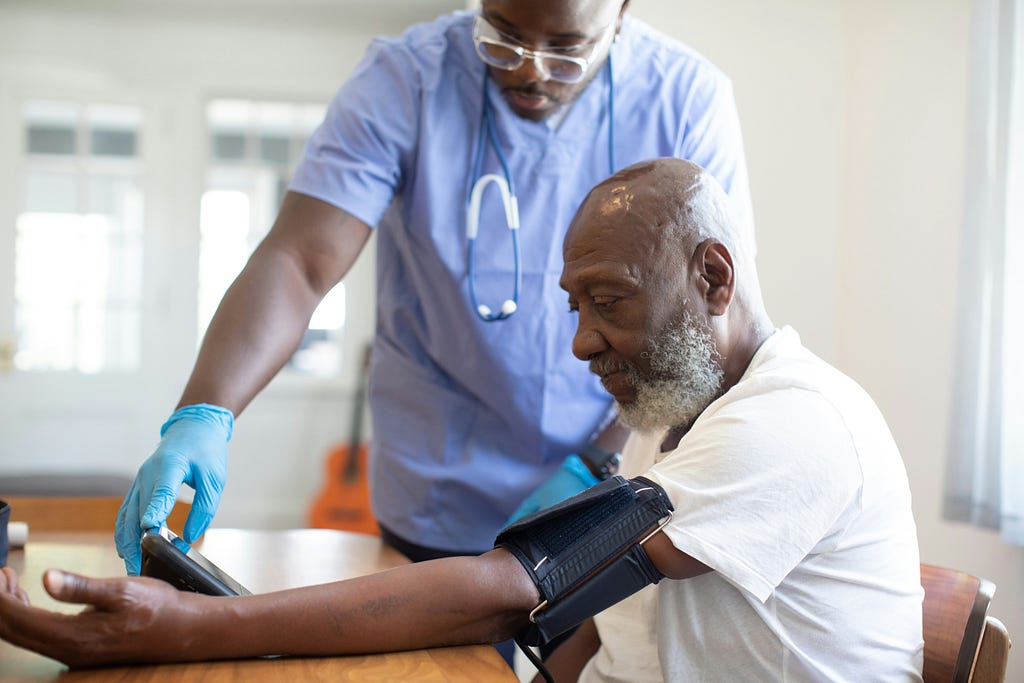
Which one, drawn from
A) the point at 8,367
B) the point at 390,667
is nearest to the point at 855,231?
the point at 390,667

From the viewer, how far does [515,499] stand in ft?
5.02

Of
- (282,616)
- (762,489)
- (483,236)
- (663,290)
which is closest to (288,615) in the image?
(282,616)

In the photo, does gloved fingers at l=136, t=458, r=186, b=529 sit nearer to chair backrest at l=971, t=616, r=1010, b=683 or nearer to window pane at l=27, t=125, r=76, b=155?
chair backrest at l=971, t=616, r=1010, b=683

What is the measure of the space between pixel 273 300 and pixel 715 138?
0.70 m

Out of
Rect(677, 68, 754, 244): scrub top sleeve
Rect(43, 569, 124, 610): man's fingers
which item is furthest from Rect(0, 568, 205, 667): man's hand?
Rect(677, 68, 754, 244): scrub top sleeve

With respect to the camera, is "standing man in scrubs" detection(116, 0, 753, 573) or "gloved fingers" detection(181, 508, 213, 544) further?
"standing man in scrubs" detection(116, 0, 753, 573)

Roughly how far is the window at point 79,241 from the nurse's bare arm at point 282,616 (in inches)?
190

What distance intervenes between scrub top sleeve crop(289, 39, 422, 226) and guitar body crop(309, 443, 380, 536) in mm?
3671

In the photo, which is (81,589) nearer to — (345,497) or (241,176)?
(345,497)

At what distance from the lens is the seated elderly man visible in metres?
0.85

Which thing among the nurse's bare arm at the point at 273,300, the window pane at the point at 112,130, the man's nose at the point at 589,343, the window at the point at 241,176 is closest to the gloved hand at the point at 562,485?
the man's nose at the point at 589,343

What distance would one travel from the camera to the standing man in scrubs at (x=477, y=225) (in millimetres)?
1469

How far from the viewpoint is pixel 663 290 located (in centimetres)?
116

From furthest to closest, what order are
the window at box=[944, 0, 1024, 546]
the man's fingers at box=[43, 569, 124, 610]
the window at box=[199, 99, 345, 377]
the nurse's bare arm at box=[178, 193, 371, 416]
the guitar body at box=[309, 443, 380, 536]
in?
the window at box=[199, 99, 345, 377]
the guitar body at box=[309, 443, 380, 536]
the window at box=[944, 0, 1024, 546]
the nurse's bare arm at box=[178, 193, 371, 416]
the man's fingers at box=[43, 569, 124, 610]
